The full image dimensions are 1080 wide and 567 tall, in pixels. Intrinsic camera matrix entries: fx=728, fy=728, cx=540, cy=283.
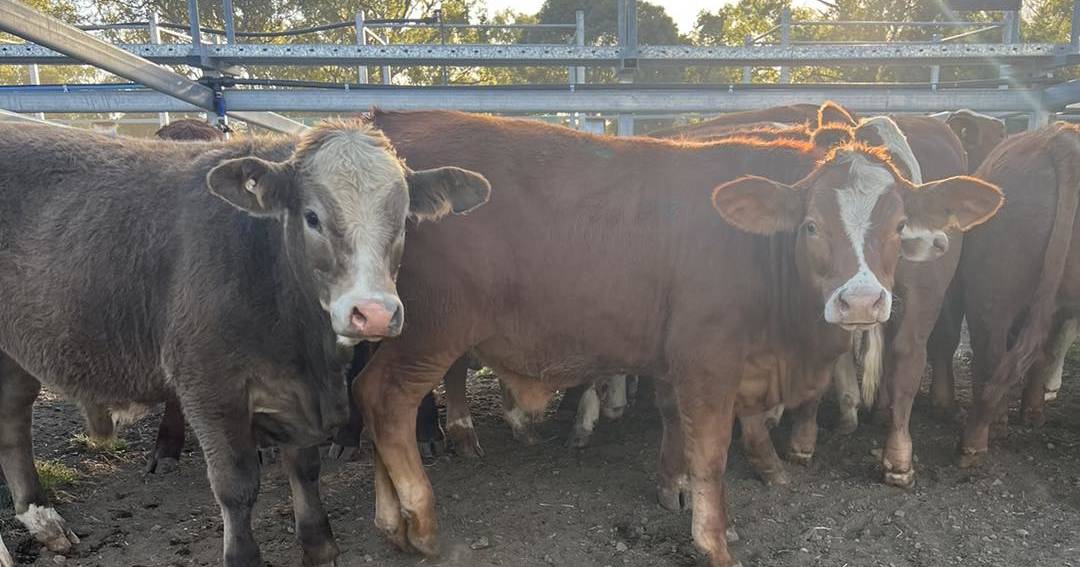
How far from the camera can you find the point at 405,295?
3.49 metres

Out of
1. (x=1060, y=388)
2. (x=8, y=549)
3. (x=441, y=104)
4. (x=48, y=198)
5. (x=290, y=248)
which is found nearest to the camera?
(x=290, y=248)

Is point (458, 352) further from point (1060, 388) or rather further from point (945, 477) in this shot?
point (1060, 388)

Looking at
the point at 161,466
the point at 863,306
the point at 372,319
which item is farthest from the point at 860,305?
the point at 161,466

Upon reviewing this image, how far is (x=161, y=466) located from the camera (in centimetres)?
463

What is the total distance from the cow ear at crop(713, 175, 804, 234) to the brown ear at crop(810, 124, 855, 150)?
613 mm

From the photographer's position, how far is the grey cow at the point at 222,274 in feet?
9.64

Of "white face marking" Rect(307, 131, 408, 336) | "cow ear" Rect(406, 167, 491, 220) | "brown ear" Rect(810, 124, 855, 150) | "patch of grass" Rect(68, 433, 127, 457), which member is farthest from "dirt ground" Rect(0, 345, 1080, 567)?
"brown ear" Rect(810, 124, 855, 150)

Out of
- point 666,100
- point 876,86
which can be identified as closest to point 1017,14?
point 876,86

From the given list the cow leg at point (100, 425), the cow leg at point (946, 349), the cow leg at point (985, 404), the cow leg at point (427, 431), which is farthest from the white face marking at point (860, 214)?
the cow leg at point (100, 425)

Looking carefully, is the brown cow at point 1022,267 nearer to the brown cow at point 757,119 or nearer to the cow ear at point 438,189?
the brown cow at point 757,119

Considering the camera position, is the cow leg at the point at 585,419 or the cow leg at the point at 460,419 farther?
the cow leg at the point at 585,419

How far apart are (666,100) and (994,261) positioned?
242 centimetres

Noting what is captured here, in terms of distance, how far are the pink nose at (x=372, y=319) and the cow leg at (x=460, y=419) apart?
221cm

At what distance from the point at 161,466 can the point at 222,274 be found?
86.5 inches
